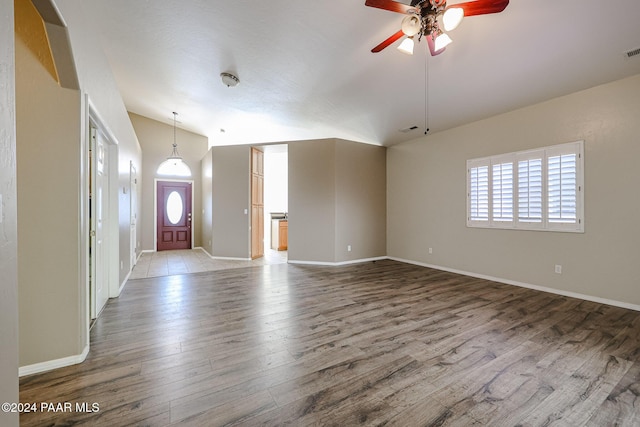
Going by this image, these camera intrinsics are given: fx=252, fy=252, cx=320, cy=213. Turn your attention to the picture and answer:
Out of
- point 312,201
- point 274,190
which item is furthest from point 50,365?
point 274,190

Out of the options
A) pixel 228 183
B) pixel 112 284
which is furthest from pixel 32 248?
pixel 228 183

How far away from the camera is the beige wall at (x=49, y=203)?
1812 millimetres

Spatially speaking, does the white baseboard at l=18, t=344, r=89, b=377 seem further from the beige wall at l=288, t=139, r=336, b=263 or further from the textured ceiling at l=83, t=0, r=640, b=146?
the beige wall at l=288, t=139, r=336, b=263

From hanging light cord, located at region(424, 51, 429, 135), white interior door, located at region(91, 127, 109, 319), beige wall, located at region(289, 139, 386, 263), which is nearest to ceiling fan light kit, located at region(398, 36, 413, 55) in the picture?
hanging light cord, located at region(424, 51, 429, 135)

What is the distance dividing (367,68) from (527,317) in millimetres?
3539

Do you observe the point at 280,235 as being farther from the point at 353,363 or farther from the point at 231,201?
the point at 353,363

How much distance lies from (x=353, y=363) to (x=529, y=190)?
3.87 m

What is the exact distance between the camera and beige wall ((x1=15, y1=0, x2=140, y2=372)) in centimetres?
181

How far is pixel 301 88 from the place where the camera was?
12.8 feet

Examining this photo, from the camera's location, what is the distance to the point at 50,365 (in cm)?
191

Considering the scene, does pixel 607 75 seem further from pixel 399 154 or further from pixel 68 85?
pixel 68 85

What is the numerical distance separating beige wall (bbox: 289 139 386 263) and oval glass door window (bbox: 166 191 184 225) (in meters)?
4.33

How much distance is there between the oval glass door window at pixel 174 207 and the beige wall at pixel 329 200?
14.2 feet

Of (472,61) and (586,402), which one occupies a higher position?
(472,61)
